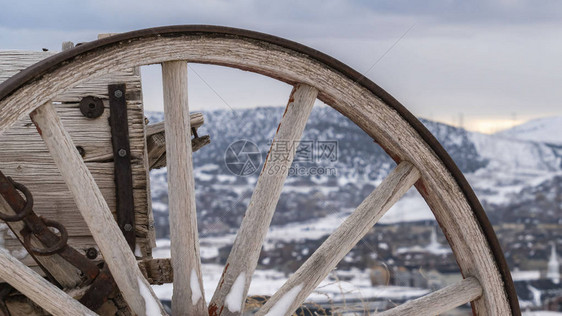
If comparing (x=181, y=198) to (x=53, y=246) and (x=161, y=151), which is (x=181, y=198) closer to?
(x=53, y=246)

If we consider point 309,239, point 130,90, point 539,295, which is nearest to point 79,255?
point 130,90

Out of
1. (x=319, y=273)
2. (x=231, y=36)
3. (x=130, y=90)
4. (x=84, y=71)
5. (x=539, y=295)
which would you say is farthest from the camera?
(x=539, y=295)

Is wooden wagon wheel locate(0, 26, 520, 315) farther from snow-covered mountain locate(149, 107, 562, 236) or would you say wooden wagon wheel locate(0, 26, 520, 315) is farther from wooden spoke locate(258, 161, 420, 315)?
snow-covered mountain locate(149, 107, 562, 236)

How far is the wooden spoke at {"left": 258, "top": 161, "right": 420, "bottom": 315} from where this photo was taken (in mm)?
1889

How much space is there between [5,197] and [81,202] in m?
0.28

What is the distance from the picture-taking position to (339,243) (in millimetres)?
1933

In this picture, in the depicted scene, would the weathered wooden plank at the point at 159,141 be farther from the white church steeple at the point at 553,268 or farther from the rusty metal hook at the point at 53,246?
the white church steeple at the point at 553,268

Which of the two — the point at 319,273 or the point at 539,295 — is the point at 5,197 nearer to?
Result: the point at 319,273

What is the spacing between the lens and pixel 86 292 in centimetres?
196

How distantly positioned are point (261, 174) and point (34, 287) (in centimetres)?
67

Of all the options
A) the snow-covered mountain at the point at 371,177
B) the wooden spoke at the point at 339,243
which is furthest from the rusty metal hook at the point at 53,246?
the snow-covered mountain at the point at 371,177

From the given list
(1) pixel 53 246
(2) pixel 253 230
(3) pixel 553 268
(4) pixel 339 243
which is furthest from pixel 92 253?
(3) pixel 553 268

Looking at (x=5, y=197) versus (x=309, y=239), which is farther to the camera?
(x=309, y=239)

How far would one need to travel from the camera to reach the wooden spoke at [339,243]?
1889 millimetres
